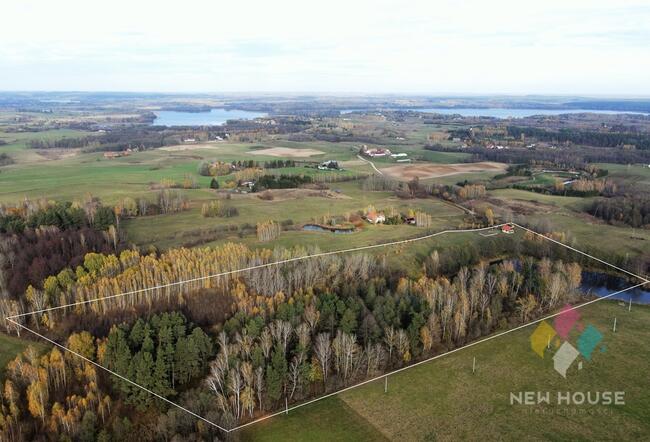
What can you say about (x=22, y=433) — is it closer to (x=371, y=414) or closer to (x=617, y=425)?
(x=371, y=414)

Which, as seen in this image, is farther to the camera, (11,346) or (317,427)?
(11,346)

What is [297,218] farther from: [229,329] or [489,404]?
[489,404]

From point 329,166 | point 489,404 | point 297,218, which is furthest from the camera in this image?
point 329,166

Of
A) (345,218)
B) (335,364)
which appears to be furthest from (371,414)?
(345,218)

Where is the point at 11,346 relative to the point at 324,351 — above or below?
below

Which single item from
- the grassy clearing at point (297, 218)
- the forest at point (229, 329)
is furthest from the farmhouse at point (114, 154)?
the forest at point (229, 329)
